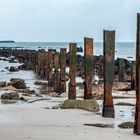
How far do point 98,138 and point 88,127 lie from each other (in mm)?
1765

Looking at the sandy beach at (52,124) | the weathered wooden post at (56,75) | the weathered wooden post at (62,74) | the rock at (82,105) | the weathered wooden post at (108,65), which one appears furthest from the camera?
the weathered wooden post at (56,75)

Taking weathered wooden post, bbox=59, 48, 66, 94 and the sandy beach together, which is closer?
the sandy beach

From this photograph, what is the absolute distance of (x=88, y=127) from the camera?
13.1 metres

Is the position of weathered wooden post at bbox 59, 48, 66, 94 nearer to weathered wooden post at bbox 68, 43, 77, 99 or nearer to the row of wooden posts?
the row of wooden posts

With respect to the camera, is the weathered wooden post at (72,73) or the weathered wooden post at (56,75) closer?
the weathered wooden post at (72,73)

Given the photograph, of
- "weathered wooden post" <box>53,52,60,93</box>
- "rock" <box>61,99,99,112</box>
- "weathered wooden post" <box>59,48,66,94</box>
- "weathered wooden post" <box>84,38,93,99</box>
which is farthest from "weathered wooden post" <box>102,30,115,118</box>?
"weathered wooden post" <box>53,52,60,93</box>

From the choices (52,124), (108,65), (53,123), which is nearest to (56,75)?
(108,65)

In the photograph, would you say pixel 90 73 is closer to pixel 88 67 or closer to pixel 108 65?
pixel 88 67

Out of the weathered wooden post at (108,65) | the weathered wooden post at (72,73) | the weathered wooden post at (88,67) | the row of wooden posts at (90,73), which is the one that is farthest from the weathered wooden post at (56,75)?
the weathered wooden post at (108,65)

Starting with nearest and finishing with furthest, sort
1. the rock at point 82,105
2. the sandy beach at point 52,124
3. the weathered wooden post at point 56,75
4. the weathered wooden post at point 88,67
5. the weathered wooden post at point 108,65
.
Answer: the sandy beach at point 52,124 → the weathered wooden post at point 108,65 → the rock at point 82,105 → the weathered wooden post at point 88,67 → the weathered wooden post at point 56,75

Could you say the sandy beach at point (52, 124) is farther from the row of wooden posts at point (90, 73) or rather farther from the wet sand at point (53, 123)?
the row of wooden posts at point (90, 73)

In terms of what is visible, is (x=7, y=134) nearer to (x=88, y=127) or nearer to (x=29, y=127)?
(x=29, y=127)

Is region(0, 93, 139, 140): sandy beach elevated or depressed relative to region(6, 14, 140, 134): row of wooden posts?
depressed

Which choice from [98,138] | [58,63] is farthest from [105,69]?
[58,63]
